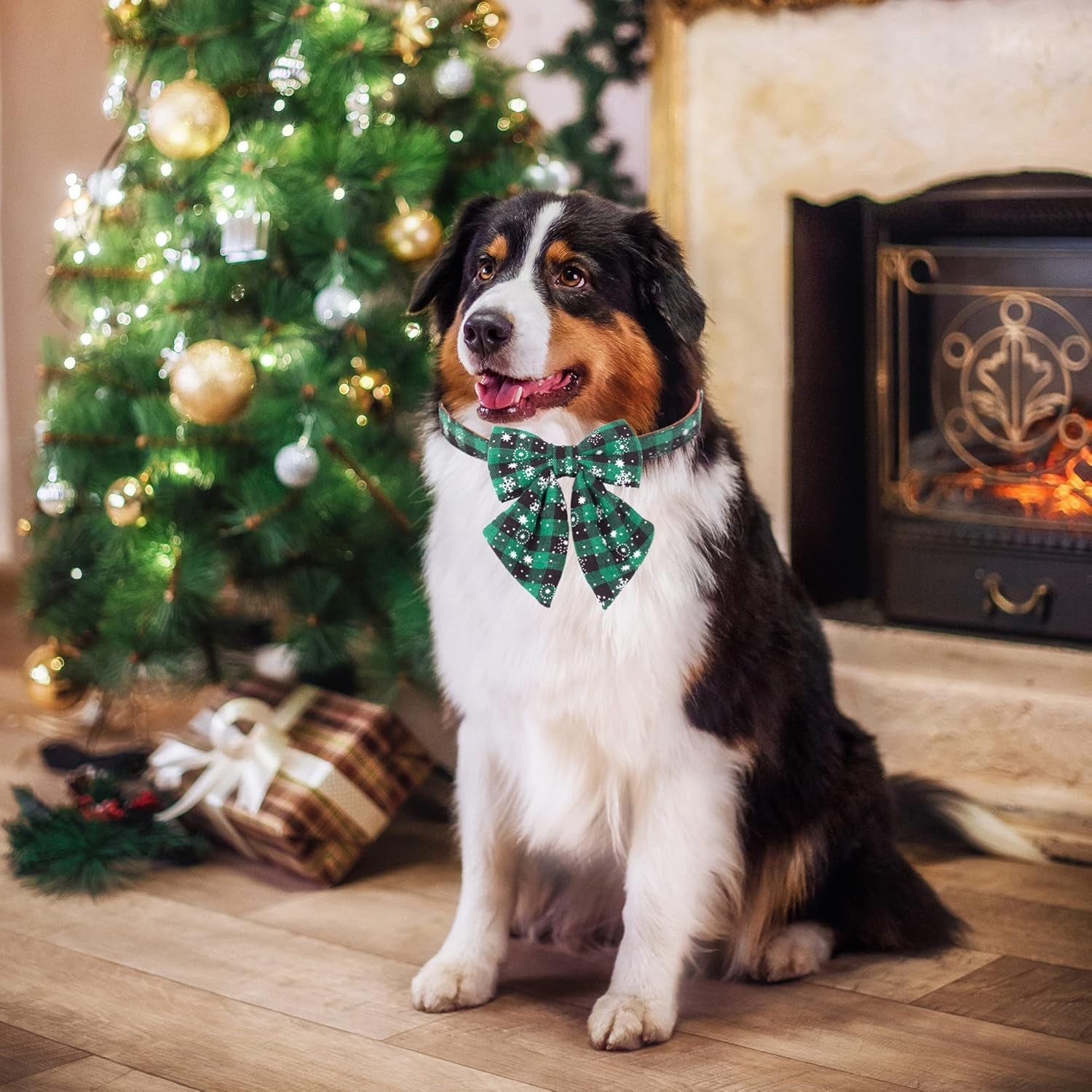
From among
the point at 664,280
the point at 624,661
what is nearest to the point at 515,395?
the point at 664,280

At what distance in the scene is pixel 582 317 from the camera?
5.72 ft

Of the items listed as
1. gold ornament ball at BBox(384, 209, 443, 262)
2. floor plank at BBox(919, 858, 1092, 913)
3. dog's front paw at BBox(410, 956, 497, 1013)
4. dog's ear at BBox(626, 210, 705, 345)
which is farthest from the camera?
gold ornament ball at BBox(384, 209, 443, 262)

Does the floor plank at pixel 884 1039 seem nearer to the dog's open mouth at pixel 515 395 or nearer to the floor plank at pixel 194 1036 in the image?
the floor plank at pixel 194 1036

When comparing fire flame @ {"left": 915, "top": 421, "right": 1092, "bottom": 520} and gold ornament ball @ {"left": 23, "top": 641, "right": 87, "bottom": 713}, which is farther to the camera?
gold ornament ball @ {"left": 23, "top": 641, "right": 87, "bottom": 713}

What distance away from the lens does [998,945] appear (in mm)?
2102

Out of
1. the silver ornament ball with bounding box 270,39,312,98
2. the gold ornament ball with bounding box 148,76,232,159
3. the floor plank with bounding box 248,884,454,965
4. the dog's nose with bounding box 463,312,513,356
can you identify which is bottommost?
the floor plank with bounding box 248,884,454,965

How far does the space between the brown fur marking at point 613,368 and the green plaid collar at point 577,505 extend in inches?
1.4

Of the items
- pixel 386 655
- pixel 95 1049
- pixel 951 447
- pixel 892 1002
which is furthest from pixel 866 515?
pixel 95 1049

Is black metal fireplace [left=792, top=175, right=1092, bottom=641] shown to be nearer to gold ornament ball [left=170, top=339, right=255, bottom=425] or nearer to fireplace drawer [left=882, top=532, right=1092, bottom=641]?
fireplace drawer [left=882, top=532, right=1092, bottom=641]

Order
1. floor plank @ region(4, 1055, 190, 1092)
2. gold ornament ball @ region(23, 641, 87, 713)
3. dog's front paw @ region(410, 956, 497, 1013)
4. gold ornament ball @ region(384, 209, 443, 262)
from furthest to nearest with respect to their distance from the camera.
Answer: gold ornament ball @ region(23, 641, 87, 713) → gold ornament ball @ region(384, 209, 443, 262) → dog's front paw @ region(410, 956, 497, 1013) → floor plank @ region(4, 1055, 190, 1092)

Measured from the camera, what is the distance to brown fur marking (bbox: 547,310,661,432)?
1731 mm

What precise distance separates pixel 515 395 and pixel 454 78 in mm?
1068

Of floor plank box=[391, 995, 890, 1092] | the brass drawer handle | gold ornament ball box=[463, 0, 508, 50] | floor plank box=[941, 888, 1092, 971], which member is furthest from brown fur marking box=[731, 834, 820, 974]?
gold ornament ball box=[463, 0, 508, 50]

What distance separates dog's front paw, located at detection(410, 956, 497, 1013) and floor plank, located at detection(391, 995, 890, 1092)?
0.07 ft
